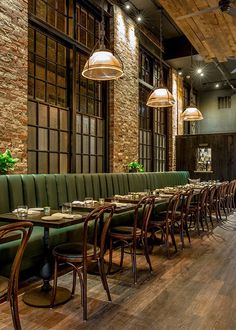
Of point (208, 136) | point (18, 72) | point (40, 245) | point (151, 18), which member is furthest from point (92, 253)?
point (208, 136)

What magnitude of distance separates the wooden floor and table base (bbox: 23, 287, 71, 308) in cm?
6

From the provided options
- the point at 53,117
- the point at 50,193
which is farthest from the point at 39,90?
the point at 50,193

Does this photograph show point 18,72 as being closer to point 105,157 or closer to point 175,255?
point 105,157

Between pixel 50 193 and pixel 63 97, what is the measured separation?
212 cm

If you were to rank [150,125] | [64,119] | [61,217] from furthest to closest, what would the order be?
[150,125] → [64,119] → [61,217]

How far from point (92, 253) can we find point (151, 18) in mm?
7095

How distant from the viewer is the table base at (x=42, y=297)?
111 inches

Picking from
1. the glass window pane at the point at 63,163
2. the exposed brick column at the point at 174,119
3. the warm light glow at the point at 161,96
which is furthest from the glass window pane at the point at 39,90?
the exposed brick column at the point at 174,119

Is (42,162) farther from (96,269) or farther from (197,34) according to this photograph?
(197,34)

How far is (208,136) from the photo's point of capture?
1035 centimetres

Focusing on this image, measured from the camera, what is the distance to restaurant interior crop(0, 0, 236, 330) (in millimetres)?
2750

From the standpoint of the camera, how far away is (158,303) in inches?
113

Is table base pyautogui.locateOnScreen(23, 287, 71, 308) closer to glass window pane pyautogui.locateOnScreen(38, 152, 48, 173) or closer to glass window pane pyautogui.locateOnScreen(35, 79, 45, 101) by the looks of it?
glass window pane pyautogui.locateOnScreen(38, 152, 48, 173)

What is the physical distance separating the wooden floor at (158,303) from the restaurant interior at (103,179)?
2 centimetres
